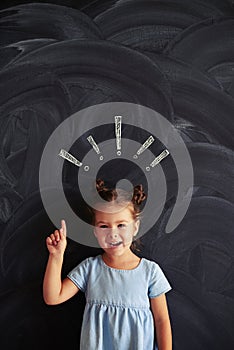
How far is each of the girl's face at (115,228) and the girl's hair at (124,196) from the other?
21 millimetres

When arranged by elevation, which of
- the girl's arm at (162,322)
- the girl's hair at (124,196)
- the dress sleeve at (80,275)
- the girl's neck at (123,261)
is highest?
the girl's hair at (124,196)

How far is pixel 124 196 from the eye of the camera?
1.76 metres

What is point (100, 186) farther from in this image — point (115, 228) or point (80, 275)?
point (80, 275)

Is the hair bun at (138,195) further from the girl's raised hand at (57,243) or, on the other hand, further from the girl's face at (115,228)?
the girl's raised hand at (57,243)

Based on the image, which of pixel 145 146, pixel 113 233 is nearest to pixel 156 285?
pixel 113 233

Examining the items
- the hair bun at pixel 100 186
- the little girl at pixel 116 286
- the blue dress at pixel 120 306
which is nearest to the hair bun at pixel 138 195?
the little girl at pixel 116 286

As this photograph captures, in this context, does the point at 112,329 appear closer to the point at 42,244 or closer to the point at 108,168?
the point at 42,244

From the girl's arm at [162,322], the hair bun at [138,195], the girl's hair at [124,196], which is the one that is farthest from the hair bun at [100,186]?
the girl's arm at [162,322]

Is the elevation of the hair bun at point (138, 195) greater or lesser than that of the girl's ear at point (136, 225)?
greater

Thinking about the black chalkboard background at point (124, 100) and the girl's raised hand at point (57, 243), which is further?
the black chalkboard background at point (124, 100)

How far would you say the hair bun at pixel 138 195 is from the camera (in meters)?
1.78

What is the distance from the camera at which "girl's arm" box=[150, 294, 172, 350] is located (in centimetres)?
176

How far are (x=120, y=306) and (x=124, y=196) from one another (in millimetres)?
346

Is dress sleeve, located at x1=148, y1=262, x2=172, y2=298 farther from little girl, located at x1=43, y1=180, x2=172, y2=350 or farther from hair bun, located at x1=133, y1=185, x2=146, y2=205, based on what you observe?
hair bun, located at x1=133, y1=185, x2=146, y2=205
